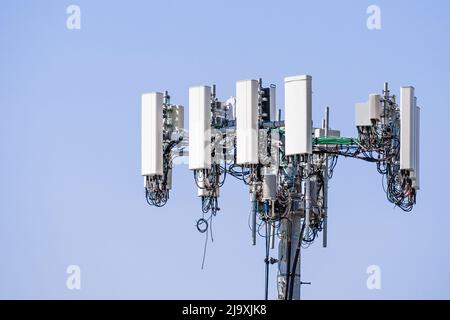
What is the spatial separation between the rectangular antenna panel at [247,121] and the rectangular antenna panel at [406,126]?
4.07 metres

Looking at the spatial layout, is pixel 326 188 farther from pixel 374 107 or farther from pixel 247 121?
pixel 247 121

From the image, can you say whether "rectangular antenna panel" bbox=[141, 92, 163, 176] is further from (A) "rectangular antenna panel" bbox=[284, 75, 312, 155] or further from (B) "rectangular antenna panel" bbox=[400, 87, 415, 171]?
(B) "rectangular antenna panel" bbox=[400, 87, 415, 171]

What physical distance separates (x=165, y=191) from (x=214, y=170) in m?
2.09

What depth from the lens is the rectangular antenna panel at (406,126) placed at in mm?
63531

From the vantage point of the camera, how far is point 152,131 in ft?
218

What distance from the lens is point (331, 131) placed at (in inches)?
2586

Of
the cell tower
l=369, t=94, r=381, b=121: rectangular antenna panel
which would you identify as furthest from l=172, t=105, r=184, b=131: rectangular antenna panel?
l=369, t=94, r=381, b=121: rectangular antenna panel

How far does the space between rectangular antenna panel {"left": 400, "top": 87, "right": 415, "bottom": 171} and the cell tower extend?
0.03 m

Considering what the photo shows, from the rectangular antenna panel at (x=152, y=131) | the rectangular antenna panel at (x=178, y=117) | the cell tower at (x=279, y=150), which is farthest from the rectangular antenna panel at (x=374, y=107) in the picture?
the rectangular antenna panel at (x=152, y=131)

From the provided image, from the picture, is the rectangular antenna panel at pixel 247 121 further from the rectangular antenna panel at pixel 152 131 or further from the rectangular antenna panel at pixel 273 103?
the rectangular antenna panel at pixel 152 131

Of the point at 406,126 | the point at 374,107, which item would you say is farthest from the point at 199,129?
the point at 406,126
